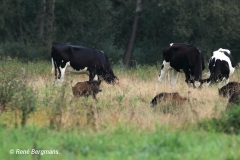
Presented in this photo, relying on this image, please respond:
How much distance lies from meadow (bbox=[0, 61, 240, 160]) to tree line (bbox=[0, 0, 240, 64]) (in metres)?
20.3

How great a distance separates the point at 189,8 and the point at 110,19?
269 inches

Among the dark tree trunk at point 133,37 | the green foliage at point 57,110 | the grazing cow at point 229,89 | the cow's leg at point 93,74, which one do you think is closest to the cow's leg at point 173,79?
the cow's leg at point 93,74

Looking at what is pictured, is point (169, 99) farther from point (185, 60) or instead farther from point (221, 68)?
point (221, 68)

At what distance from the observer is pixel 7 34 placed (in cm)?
4412

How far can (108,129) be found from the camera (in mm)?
10688

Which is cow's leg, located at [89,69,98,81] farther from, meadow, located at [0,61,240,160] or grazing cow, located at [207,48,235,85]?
meadow, located at [0,61,240,160]

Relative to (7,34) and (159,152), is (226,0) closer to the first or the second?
(7,34)

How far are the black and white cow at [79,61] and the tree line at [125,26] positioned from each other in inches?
520

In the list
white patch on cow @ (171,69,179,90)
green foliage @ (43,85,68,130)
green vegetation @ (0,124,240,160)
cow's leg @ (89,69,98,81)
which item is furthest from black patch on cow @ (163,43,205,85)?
green vegetation @ (0,124,240,160)

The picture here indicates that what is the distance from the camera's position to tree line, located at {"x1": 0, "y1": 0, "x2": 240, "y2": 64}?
115 ft

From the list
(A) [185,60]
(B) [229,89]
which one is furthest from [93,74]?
(B) [229,89]

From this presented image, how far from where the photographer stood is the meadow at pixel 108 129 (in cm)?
905

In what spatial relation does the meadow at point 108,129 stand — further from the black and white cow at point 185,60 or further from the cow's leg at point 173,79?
the black and white cow at point 185,60

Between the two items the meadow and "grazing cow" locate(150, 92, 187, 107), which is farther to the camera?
"grazing cow" locate(150, 92, 187, 107)
